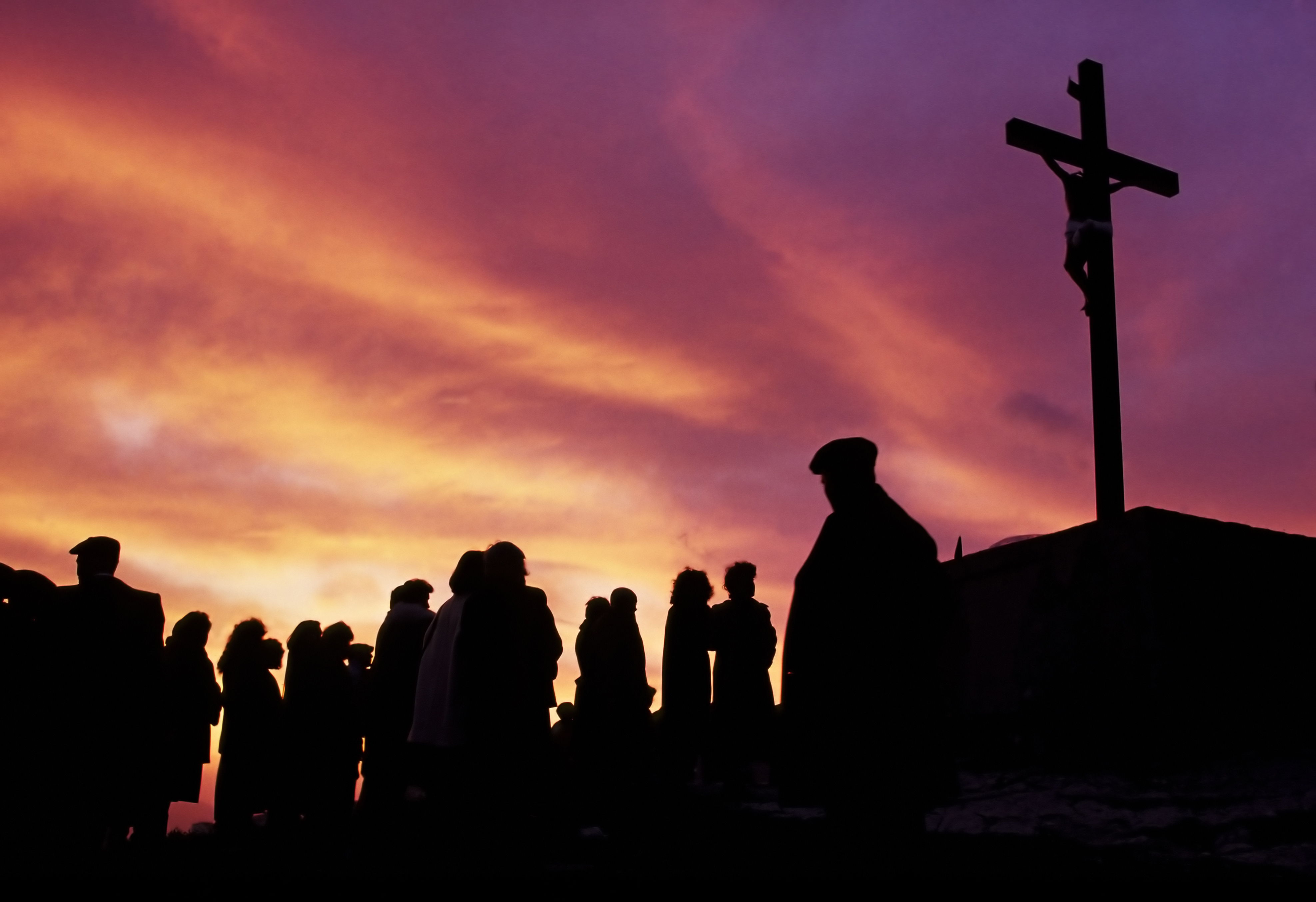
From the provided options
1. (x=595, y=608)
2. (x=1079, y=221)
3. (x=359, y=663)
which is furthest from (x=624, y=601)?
(x=1079, y=221)

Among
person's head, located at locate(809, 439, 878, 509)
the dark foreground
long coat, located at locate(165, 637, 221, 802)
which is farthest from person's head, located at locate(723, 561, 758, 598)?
person's head, located at locate(809, 439, 878, 509)

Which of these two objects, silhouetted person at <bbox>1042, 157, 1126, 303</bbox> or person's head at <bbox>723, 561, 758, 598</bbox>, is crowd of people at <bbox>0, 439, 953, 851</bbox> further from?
silhouetted person at <bbox>1042, 157, 1126, 303</bbox>

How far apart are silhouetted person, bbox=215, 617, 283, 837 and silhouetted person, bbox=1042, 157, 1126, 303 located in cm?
711

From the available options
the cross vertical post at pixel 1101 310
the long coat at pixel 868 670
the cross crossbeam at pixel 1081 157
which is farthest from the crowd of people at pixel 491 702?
the cross crossbeam at pixel 1081 157

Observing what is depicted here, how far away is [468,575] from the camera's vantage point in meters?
7.11

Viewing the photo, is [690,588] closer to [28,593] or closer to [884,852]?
[28,593]

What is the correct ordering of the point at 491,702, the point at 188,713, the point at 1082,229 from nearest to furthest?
the point at 491,702 → the point at 188,713 → the point at 1082,229

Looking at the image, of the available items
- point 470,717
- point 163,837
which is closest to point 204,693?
point 163,837

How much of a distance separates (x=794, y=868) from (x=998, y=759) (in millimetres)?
3046

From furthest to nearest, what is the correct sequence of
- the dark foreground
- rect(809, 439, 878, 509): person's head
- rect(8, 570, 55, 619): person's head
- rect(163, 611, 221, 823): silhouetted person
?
rect(163, 611, 221, 823): silhouetted person, rect(8, 570, 55, 619): person's head, the dark foreground, rect(809, 439, 878, 509): person's head

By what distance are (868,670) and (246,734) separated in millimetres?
7120

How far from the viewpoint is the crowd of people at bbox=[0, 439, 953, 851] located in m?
4.23

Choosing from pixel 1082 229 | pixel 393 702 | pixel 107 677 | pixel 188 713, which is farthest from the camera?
pixel 1082 229

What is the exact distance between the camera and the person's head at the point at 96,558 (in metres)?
6.99
